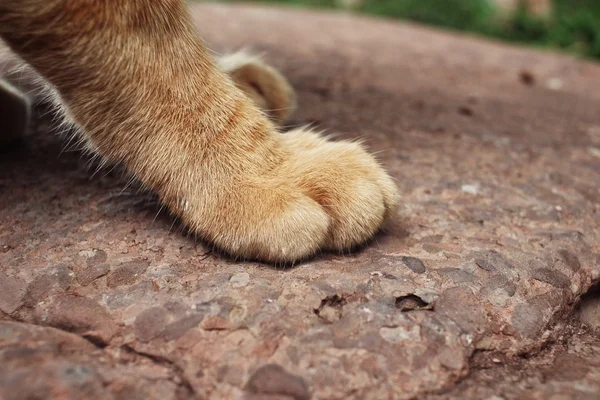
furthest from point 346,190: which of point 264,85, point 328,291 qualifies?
point 264,85

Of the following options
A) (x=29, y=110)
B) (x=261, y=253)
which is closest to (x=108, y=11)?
(x=261, y=253)

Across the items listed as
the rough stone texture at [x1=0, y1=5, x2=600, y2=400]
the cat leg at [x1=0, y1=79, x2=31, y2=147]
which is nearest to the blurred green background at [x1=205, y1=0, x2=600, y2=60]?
the rough stone texture at [x1=0, y1=5, x2=600, y2=400]

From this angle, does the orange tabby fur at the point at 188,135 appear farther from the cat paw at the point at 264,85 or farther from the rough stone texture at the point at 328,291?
the cat paw at the point at 264,85

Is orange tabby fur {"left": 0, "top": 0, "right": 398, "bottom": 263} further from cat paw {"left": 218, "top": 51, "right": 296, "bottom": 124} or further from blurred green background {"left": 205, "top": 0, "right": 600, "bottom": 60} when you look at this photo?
blurred green background {"left": 205, "top": 0, "right": 600, "bottom": 60}

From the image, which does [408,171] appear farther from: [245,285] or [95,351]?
[95,351]

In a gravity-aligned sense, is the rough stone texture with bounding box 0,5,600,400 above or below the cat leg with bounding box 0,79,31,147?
below

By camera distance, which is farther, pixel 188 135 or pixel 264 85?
pixel 264 85

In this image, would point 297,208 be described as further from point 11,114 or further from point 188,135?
point 11,114
